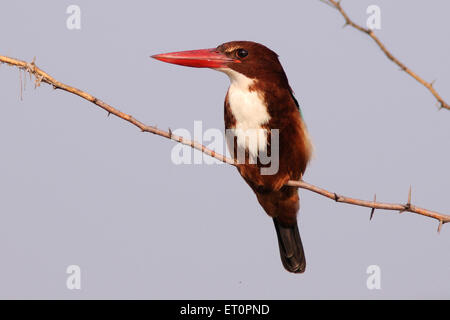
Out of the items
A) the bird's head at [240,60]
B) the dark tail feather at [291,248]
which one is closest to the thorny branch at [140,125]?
A: the bird's head at [240,60]

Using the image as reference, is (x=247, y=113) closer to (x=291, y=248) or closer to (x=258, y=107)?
(x=258, y=107)

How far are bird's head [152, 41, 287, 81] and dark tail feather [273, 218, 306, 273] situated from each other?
1.20 metres

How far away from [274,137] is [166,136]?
1079 mm

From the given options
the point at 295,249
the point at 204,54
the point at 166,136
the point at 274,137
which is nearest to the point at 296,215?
the point at 295,249

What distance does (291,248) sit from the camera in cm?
391

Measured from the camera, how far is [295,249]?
392cm

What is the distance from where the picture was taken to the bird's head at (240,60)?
313 cm

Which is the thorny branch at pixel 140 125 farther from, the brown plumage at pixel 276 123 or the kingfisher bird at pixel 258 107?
the brown plumage at pixel 276 123

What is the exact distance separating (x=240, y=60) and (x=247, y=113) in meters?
0.32

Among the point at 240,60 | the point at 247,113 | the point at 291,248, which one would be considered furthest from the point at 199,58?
the point at 291,248

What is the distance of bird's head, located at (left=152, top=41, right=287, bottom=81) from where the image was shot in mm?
3127

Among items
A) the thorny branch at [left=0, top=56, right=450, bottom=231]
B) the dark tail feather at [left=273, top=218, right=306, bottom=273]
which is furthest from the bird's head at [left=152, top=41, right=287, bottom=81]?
the dark tail feather at [left=273, top=218, right=306, bottom=273]

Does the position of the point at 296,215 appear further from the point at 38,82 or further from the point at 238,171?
the point at 38,82

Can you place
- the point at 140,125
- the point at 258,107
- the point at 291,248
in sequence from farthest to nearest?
1. the point at 291,248
2. the point at 258,107
3. the point at 140,125
